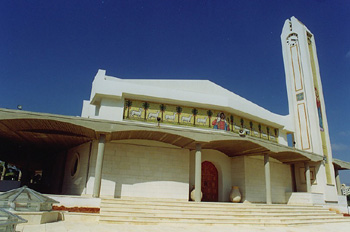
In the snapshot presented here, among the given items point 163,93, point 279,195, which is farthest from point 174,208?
point 279,195

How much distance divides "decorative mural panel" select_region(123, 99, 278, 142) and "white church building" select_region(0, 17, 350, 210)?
6 cm

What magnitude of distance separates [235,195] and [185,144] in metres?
5.05

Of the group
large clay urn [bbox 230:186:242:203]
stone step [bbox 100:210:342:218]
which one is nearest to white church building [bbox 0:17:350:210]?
large clay urn [bbox 230:186:242:203]

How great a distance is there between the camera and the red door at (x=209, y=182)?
17.2 m

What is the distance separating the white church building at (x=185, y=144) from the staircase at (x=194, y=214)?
1.55 meters

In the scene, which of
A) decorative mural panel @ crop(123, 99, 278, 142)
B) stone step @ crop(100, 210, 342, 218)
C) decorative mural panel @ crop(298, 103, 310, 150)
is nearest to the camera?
stone step @ crop(100, 210, 342, 218)

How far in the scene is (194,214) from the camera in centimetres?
1091

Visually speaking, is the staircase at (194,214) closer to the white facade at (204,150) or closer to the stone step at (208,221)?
the stone step at (208,221)

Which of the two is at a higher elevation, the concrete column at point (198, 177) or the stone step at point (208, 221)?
the concrete column at point (198, 177)

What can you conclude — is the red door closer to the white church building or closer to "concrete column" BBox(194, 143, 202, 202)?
the white church building

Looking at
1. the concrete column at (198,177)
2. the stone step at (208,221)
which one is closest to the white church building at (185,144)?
the concrete column at (198,177)

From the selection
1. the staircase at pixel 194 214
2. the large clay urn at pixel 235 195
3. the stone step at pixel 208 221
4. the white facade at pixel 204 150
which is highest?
the white facade at pixel 204 150

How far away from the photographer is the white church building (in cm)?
1333

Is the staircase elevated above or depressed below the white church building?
below
